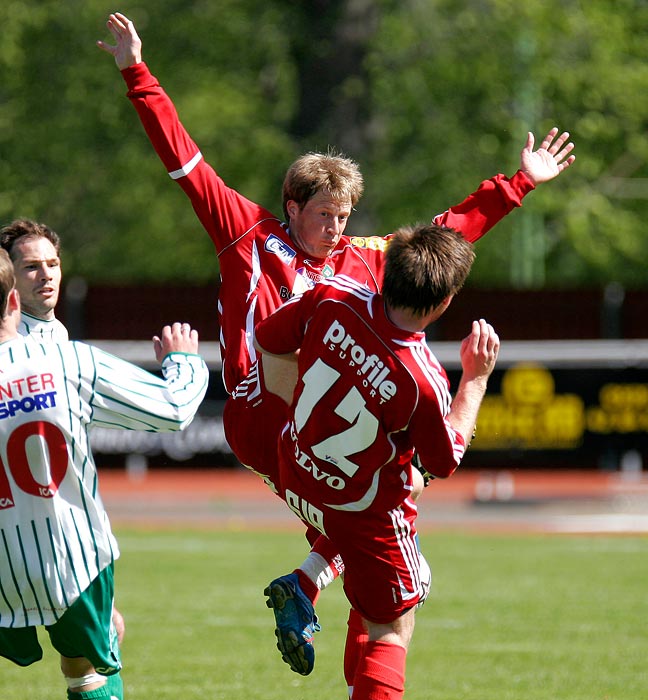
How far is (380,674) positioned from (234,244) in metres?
1.94

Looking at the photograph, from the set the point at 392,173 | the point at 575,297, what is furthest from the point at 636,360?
the point at 392,173

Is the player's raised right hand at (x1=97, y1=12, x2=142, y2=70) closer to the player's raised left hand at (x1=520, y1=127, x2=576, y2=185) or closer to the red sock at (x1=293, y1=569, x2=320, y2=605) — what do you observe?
the player's raised left hand at (x1=520, y1=127, x2=576, y2=185)

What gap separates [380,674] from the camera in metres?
4.98

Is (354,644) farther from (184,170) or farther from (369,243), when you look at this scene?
(184,170)

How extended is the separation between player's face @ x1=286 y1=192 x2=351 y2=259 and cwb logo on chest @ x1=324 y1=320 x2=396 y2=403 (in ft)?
3.37

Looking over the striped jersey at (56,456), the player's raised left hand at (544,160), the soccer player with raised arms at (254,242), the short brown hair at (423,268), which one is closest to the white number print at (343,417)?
the short brown hair at (423,268)

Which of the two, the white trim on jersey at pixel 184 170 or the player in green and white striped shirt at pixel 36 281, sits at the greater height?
the white trim on jersey at pixel 184 170

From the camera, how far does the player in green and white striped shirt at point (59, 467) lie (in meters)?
4.49

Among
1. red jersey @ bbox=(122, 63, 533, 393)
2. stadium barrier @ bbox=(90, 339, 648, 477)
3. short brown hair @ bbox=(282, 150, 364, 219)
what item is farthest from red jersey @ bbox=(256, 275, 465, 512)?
stadium barrier @ bbox=(90, 339, 648, 477)

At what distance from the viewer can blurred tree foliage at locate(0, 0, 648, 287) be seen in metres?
24.0

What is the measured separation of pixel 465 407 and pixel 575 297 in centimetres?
1568

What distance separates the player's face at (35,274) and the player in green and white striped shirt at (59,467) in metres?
0.86

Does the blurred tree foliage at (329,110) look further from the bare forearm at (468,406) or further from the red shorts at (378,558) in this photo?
the red shorts at (378,558)

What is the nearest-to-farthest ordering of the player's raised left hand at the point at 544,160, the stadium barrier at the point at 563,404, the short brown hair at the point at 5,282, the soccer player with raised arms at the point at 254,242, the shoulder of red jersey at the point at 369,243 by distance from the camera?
the short brown hair at the point at 5,282 < the soccer player with raised arms at the point at 254,242 < the shoulder of red jersey at the point at 369,243 < the player's raised left hand at the point at 544,160 < the stadium barrier at the point at 563,404
